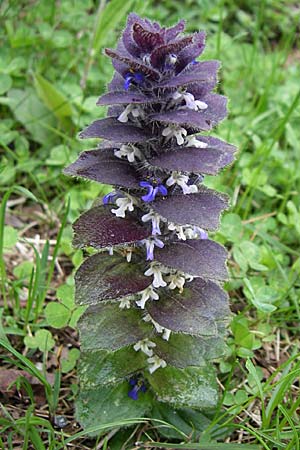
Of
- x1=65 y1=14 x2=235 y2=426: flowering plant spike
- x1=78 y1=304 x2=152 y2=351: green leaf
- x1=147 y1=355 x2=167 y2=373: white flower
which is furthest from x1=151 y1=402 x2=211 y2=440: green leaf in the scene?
x1=78 y1=304 x2=152 y2=351: green leaf

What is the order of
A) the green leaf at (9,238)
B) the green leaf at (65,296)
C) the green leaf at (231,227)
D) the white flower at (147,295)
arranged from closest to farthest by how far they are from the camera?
the white flower at (147,295) < the green leaf at (65,296) < the green leaf at (9,238) < the green leaf at (231,227)

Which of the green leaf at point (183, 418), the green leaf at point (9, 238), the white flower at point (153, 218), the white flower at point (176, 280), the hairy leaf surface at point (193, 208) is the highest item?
the hairy leaf surface at point (193, 208)

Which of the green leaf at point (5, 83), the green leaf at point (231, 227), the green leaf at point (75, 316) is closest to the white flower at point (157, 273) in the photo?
the green leaf at point (75, 316)

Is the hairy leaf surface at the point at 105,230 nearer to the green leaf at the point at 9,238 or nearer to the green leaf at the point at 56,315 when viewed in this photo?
the green leaf at the point at 56,315

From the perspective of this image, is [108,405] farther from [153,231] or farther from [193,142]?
[193,142]

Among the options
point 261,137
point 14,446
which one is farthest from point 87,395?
point 261,137

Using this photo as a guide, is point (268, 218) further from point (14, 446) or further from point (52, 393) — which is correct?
point (14, 446)
